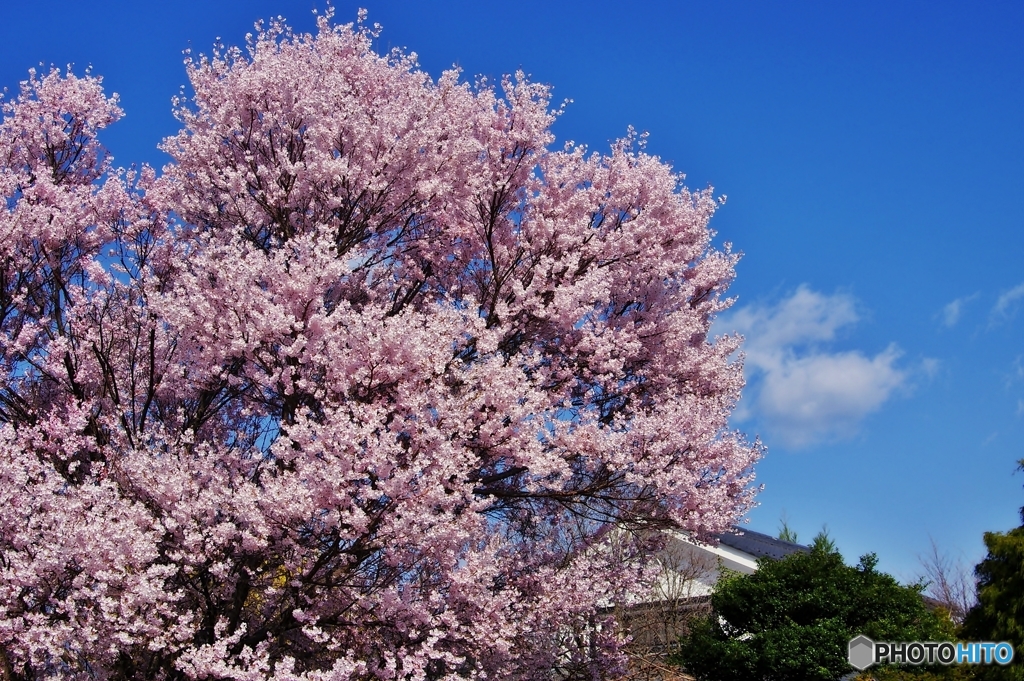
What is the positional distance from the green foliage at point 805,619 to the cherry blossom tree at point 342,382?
149 cm

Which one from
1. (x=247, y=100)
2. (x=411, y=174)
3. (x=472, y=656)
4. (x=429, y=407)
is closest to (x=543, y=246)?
(x=411, y=174)

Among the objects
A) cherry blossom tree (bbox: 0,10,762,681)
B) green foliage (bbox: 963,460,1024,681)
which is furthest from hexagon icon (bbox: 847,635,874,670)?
cherry blossom tree (bbox: 0,10,762,681)

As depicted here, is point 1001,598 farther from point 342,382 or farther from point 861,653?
point 342,382

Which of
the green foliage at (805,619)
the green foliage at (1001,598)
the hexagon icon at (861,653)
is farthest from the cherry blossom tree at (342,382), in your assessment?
the green foliage at (1001,598)

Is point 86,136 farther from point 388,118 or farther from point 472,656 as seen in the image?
point 472,656

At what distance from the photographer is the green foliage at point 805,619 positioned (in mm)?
13656

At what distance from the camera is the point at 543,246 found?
47.8 ft

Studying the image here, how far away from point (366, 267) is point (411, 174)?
1.71m

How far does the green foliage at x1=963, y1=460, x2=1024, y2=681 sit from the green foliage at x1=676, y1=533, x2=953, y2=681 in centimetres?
62

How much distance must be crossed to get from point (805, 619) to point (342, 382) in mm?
8205

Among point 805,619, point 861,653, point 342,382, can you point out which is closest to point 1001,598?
point 861,653

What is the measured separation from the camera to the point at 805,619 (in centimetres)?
1430

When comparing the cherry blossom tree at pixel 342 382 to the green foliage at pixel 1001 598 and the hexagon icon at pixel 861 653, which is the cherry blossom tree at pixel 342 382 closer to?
the hexagon icon at pixel 861 653

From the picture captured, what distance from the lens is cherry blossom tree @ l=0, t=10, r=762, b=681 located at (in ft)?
36.2
